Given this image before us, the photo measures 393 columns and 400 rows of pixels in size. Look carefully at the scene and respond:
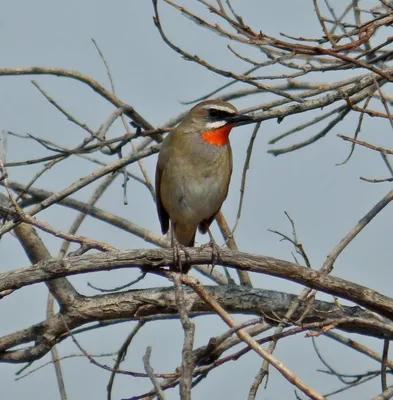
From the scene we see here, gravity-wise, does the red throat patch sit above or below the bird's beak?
above

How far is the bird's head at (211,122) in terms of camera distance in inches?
280

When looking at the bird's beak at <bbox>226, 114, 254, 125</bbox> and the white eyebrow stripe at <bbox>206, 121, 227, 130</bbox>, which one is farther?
the white eyebrow stripe at <bbox>206, 121, 227, 130</bbox>

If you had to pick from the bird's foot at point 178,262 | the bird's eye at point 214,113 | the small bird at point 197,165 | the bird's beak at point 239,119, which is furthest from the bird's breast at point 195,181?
the bird's foot at point 178,262

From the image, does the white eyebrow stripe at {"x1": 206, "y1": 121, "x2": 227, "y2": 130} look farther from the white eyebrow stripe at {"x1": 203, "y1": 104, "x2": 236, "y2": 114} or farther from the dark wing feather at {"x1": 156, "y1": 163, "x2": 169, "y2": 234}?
the dark wing feather at {"x1": 156, "y1": 163, "x2": 169, "y2": 234}

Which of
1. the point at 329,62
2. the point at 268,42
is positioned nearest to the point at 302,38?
the point at 268,42

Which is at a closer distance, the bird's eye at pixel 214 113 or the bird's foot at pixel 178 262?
the bird's foot at pixel 178 262

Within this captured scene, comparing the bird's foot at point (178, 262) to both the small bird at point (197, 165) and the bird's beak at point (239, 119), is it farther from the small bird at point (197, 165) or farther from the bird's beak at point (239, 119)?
the small bird at point (197, 165)

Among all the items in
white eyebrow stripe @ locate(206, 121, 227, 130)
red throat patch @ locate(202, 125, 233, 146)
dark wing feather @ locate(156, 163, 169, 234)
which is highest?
white eyebrow stripe @ locate(206, 121, 227, 130)

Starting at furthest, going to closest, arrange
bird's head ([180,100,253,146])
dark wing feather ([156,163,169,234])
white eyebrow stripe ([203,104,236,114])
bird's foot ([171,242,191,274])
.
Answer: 1. dark wing feather ([156,163,169,234])
2. bird's head ([180,100,253,146])
3. white eyebrow stripe ([203,104,236,114])
4. bird's foot ([171,242,191,274])

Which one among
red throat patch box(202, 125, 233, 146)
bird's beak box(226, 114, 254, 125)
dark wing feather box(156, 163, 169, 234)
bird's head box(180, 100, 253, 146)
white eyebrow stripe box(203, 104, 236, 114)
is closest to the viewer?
bird's beak box(226, 114, 254, 125)

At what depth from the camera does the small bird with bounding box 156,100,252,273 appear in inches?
280

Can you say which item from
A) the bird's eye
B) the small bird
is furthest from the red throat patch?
the bird's eye

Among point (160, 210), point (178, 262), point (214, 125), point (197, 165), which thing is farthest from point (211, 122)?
point (178, 262)

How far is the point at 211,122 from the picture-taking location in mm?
7266
